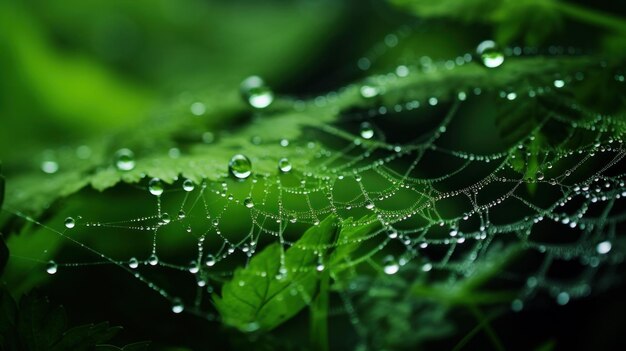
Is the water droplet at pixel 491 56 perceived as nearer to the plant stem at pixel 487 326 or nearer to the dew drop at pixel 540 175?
the dew drop at pixel 540 175

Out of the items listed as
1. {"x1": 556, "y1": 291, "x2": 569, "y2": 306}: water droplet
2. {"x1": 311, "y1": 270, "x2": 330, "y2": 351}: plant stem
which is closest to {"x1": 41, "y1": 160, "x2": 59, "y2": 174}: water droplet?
{"x1": 311, "y1": 270, "x2": 330, "y2": 351}: plant stem

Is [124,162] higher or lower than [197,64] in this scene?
lower

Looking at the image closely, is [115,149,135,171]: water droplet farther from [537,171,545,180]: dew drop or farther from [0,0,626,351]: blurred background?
[537,171,545,180]: dew drop

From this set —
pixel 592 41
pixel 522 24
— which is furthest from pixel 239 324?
pixel 592 41

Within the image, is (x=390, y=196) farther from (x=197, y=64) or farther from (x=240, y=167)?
(x=197, y=64)

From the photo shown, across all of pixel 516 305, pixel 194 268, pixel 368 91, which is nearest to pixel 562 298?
pixel 516 305

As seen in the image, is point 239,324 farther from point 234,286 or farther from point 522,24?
point 522,24

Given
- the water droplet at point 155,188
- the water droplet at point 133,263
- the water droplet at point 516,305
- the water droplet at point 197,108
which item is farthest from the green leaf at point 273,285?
the water droplet at point 197,108
